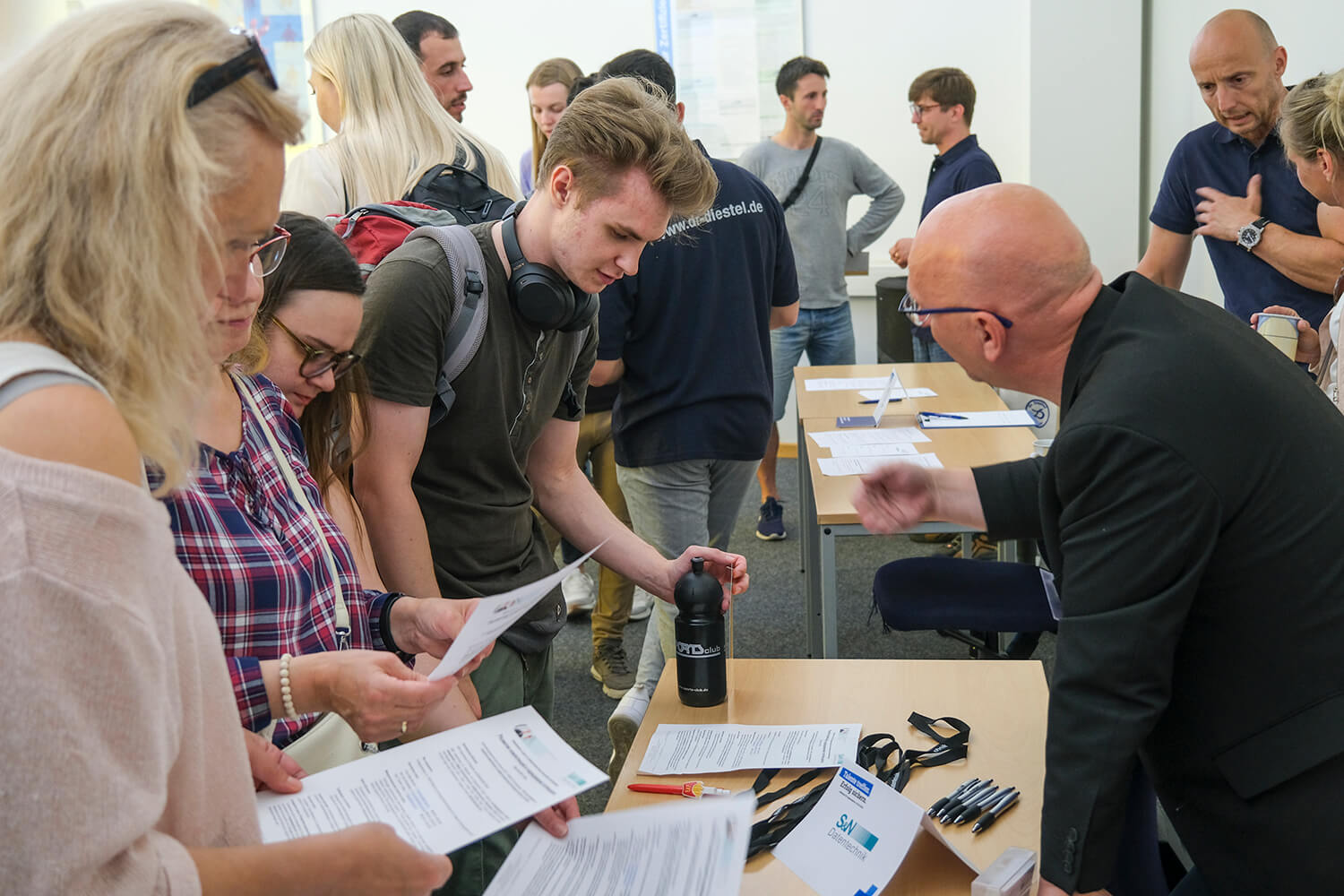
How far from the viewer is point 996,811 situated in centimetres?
137

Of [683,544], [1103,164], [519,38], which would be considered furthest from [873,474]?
[519,38]

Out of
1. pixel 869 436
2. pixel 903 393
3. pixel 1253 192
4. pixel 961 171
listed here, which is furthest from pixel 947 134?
pixel 869 436

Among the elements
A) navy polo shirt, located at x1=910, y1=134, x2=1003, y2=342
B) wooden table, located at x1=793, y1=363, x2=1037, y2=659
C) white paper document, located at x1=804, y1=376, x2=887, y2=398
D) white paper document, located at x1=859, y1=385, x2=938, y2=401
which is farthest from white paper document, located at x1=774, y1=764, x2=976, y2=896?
navy polo shirt, located at x1=910, y1=134, x2=1003, y2=342

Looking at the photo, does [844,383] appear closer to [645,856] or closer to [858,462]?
[858,462]

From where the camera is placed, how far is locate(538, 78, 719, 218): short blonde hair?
1666mm

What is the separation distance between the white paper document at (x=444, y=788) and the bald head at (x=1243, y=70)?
288cm

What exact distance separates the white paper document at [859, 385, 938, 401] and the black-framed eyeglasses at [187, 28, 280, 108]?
318 centimetres

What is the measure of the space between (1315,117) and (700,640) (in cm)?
159

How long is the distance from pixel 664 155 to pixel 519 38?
4.96 m

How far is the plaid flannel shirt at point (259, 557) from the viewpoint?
1.08 meters

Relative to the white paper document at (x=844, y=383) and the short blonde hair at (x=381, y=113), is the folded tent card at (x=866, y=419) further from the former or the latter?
the short blonde hair at (x=381, y=113)

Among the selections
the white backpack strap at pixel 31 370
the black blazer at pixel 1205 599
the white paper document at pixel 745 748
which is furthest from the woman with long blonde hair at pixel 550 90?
the white backpack strap at pixel 31 370

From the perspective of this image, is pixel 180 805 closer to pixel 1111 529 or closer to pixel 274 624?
pixel 274 624

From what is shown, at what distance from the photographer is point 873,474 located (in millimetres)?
1584
